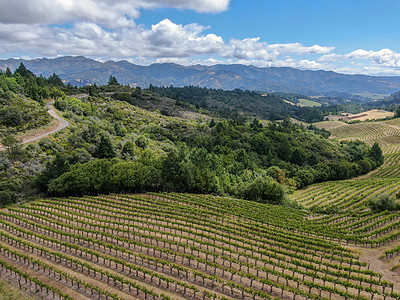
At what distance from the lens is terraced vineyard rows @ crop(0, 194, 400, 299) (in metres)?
29.2

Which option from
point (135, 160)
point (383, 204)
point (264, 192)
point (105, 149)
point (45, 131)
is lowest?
point (264, 192)

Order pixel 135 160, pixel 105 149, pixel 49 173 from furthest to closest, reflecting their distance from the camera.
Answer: pixel 135 160
pixel 105 149
pixel 49 173

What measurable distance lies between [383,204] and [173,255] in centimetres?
4938

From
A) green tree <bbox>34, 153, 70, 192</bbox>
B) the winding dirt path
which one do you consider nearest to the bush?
green tree <bbox>34, 153, 70, 192</bbox>

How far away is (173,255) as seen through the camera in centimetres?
3634

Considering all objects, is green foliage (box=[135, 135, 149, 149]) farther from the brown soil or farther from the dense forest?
the brown soil

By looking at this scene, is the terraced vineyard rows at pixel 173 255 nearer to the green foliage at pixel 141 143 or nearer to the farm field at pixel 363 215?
the farm field at pixel 363 215

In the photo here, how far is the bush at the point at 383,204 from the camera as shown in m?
53.0

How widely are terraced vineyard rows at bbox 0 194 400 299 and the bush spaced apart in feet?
49.8

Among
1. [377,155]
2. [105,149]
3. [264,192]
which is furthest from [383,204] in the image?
[377,155]

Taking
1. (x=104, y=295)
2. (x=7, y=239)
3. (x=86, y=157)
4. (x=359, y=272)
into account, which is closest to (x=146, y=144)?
(x=86, y=157)

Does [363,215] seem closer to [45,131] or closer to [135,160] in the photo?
[135,160]

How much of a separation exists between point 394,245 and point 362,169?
3489 inches

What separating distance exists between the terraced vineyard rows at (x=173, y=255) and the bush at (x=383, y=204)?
15.2m
